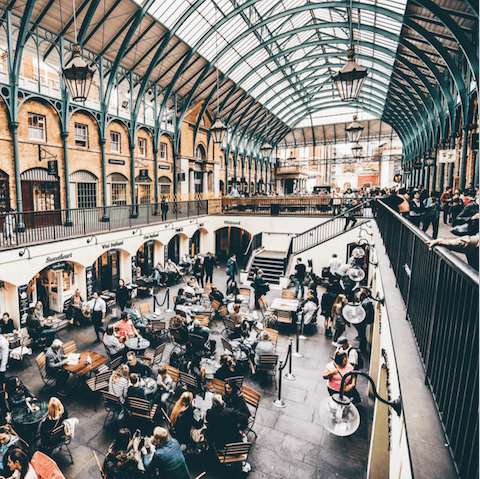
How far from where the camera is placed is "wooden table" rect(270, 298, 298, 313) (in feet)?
36.1

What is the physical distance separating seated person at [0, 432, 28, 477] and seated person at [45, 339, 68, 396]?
6.51ft

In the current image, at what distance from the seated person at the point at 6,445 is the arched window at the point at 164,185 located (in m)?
19.0

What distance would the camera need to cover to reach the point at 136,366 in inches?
278

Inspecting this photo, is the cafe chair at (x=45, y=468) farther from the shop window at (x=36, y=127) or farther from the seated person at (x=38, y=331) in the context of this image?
the shop window at (x=36, y=127)

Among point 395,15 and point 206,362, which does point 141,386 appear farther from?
point 395,15

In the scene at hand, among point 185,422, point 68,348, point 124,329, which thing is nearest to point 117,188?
point 124,329

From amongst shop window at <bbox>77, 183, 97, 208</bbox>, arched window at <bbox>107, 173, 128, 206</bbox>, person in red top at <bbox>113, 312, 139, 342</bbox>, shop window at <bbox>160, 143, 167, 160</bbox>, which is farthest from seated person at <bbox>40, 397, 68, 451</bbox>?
shop window at <bbox>160, 143, 167, 160</bbox>

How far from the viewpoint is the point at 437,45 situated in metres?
13.1

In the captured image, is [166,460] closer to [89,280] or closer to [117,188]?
[89,280]

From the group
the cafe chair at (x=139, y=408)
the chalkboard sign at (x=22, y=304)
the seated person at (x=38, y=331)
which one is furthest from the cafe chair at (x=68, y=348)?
the chalkboard sign at (x=22, y=304)

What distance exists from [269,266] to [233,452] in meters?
14.3

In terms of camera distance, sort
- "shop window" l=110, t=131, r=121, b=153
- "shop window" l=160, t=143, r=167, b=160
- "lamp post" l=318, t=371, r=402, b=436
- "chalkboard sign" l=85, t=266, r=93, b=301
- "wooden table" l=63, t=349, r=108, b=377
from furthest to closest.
Result: "shop window" l=160, t=143, r=167, b=160
"shop window" l=110, t=131, r=121, b=153
"chalkboard sign" l=85, t=266, r=93, b=301
"wooden table" l=63, t=349, r=108, b=377
"lamp post" l=318, t=371, r=402, b=436

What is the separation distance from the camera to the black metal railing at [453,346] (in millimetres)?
1647

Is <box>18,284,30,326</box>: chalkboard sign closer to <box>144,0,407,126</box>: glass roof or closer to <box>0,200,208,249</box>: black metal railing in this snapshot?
<box>0,200,208,249</box>: black metal railing
